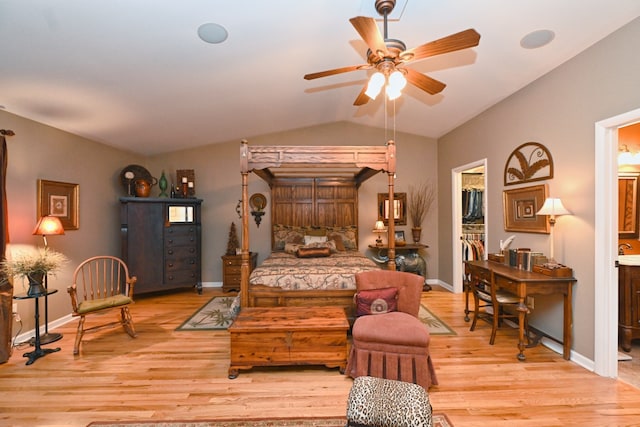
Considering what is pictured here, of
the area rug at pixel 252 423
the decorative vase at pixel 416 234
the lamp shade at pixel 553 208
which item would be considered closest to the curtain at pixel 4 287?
the area rug at pixel 252 423

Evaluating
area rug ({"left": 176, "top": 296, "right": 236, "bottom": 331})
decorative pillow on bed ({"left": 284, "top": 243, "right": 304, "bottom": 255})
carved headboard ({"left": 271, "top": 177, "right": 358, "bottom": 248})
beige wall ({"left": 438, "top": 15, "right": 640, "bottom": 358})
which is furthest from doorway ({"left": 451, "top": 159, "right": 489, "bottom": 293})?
area rug ({"left": 176, "top": 296, "right": 236, "bottom": 331})

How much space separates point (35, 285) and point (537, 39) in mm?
5388

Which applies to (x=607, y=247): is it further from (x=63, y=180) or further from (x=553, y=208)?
(x=63, y=180)

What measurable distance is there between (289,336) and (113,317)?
3.07 meters

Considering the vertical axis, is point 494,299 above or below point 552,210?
below

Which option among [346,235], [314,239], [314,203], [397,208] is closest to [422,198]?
[397,208]

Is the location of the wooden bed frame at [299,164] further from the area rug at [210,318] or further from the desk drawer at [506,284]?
the desk drawer at [506,284]

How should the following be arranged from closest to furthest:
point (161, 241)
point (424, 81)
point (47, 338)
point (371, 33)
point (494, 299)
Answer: point (371, 33) → point (424, 81) → point (494, 299) → point (47, 338) → point (161, 241)

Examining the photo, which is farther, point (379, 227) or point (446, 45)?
point (379, 227)

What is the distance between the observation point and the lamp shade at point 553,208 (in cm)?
286

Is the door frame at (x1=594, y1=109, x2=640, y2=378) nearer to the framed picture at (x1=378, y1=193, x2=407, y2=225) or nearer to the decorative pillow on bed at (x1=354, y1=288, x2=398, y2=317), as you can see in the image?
the decorative pillow on bed at (x1=354, y1=288, x2=398, y2=317)

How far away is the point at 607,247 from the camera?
100 inches

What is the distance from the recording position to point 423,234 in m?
5.86

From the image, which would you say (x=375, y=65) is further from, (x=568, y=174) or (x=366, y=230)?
(x=366, y=230)
